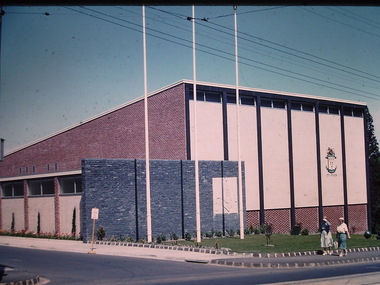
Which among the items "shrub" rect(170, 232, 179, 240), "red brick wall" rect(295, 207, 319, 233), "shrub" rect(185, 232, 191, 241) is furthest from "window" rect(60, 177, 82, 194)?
"red brick wall" rect(295, 207, 319, 233)

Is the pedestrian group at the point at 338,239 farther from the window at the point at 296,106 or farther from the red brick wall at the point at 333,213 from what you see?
the red brick wall at the point at 333,213

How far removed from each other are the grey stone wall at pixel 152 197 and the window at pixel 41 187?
690 centimetres

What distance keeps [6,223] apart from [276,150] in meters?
23.1

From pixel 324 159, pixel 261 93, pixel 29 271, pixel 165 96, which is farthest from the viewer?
pixel 324 159

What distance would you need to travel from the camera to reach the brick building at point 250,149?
1436 inches

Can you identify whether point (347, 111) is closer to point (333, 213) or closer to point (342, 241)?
point (333, 213)

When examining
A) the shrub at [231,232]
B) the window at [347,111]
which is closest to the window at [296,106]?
the window at [347,111]

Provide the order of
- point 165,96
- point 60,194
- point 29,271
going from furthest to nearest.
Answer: point 165,96, point 60,194, point 29,271

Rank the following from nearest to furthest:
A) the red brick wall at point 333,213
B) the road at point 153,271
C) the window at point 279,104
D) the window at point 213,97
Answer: the road at point 153,271, the window at point 213,97, the window at point 279,104, the red brick wall at point 333,213
